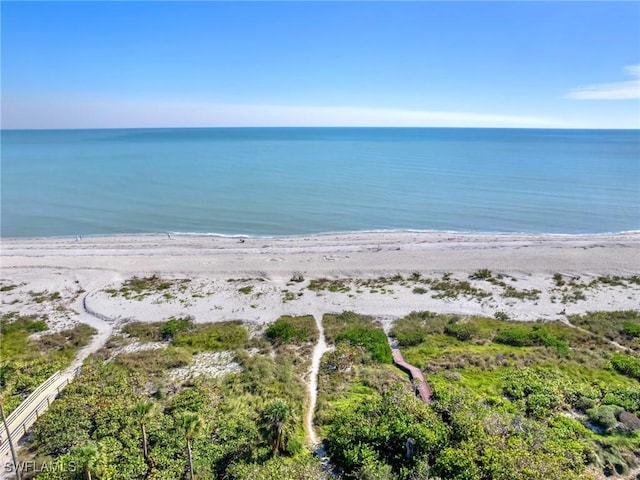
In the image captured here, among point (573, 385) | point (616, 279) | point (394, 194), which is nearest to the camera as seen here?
point (573, 385)

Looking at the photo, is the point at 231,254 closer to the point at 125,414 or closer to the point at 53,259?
the point at 53,259

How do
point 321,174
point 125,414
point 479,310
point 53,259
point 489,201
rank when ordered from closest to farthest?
point 125,414 < point 479,310 < point 53,259 < point 489,201 < point 321,174

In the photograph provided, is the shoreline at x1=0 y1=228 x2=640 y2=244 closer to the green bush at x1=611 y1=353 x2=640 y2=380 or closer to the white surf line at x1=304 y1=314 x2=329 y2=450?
the white surf line at x1=304 y1=314 x2=329 y2=450

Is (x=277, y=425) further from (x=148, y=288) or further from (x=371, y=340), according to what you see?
(x=148, y=288)

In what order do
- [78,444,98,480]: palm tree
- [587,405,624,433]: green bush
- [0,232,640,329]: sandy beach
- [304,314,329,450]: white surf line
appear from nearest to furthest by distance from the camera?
[78,444,98,480]: palm tree → [304,314,329,450]: white surf line → [587,405,624,433]: green bush → [0,232,640,329]: sandy beach

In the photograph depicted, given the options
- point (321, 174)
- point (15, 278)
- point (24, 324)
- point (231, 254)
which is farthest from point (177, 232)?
point (321, 174)

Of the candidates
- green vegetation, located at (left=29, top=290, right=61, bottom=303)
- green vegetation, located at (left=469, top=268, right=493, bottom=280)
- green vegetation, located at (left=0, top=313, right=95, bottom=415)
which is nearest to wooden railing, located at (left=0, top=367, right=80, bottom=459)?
green vegetation, located at (left=0, top=313, right=95, bottom=415)
